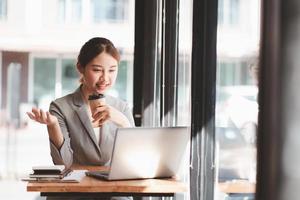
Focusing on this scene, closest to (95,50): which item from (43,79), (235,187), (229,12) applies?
(43,79)

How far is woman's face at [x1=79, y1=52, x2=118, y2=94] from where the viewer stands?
3434mm

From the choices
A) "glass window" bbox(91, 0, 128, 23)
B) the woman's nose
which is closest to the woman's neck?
the woman's nose

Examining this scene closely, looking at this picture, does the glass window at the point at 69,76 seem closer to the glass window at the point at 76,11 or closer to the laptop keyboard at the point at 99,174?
the glass window at the point at 76,11

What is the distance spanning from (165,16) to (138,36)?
74 cm

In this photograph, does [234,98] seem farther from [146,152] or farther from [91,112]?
[91,112]

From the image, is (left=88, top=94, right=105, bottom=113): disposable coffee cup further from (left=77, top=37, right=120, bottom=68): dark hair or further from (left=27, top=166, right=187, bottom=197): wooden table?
(left=27, top=166, right=187, bottom=197): wooden table

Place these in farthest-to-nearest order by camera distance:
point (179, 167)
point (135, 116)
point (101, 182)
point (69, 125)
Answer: point (135, 116), point (69, 125), point (179, 167), point (101, 182)

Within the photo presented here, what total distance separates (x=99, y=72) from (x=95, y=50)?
0.15 m

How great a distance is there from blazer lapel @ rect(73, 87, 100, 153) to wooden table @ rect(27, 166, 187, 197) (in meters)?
0.98

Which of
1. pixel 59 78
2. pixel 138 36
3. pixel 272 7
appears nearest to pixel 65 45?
pixel 59 78

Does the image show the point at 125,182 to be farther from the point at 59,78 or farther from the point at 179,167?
the point at 59,78

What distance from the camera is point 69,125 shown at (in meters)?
3.31

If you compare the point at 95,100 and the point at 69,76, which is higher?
the point at 69,76

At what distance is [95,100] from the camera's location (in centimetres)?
346
